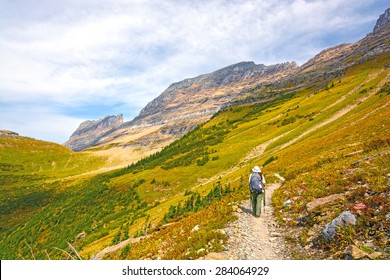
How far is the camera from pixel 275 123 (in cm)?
8938

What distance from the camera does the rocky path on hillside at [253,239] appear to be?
11.8 metres

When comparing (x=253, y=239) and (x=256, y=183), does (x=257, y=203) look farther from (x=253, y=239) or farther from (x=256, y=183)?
(x=253, y=239)

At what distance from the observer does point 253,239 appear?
541 inches

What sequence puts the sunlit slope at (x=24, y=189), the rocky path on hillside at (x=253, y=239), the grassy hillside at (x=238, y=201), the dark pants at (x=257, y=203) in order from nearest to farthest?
1. the rocky path on hillside at (x=253, y=239)
2. the grassy hillside at (x=238, y=201)
3. the dark pants at (x=257, y=203)
4. the sunlit slope at (x=24, y=189)

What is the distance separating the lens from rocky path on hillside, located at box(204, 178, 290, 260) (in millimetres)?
11818

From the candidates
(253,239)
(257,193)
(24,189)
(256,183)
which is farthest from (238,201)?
(24,189)

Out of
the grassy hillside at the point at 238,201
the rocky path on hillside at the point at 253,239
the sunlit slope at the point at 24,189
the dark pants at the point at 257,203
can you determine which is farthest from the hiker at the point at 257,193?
the sunlit slope at the point at 24,189

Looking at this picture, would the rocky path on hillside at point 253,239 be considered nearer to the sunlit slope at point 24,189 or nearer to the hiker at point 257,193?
the hiker at point 257,193

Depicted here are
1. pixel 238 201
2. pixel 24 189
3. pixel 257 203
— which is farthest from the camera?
pixel 24 189

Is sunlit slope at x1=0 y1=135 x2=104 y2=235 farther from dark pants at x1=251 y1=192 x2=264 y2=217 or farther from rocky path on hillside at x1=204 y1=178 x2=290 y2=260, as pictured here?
rocky path on hillside at x1=204 y1=178 x2=290 y2=260

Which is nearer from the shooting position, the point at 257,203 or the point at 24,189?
the point at 257,203

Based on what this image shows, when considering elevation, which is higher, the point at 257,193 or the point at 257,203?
the point at 257,193

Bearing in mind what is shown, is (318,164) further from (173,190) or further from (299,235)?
(173,190)

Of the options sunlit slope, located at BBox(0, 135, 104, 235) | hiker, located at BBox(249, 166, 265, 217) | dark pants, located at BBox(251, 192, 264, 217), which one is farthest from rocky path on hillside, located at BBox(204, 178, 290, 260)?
sunlit slope, located at BBox(0, 135, 104, 235)
